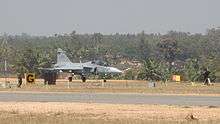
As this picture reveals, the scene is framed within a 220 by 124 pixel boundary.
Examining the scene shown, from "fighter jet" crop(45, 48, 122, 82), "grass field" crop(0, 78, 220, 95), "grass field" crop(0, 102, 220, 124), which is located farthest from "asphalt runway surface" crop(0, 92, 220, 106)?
"fighter jet" crop(45, 48, 122, 82)

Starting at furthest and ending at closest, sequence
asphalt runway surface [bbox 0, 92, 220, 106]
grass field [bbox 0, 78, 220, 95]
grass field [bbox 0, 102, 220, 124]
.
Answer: grass field [bbox 0, 78, 220, 95] < asphalt runway surface [bbox 0, 92, 220, 106] < grass field [bbox 0, 102, 220, 124]

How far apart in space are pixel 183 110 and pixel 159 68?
6961 centimetres

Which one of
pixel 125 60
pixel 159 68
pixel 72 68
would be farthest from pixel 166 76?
pixel 125 60

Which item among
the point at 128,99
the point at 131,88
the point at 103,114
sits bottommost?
the point at 103,114

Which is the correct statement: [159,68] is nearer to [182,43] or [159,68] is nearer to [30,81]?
[30,81]

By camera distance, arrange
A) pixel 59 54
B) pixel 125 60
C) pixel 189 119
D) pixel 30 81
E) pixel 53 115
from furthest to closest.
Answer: pixel 125 60
pixel 59 54
pixel 30 81
pixel 53 115
pixel 189 119

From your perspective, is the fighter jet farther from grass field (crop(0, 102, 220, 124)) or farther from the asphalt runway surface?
grass field (crop(0, 102, 220, 124))

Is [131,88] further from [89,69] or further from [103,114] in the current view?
[89,69]

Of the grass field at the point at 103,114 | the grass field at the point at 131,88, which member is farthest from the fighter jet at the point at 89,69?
the grass field at the point at 103,114

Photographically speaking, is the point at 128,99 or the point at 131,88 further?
the point at 131,88

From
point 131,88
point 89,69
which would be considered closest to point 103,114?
point 131,88

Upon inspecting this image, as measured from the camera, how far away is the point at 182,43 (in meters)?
187

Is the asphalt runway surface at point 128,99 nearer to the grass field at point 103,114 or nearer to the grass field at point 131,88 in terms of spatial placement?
the grass field at point 103,114

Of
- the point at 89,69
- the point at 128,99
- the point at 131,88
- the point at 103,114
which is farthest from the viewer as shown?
the point at 89,69
